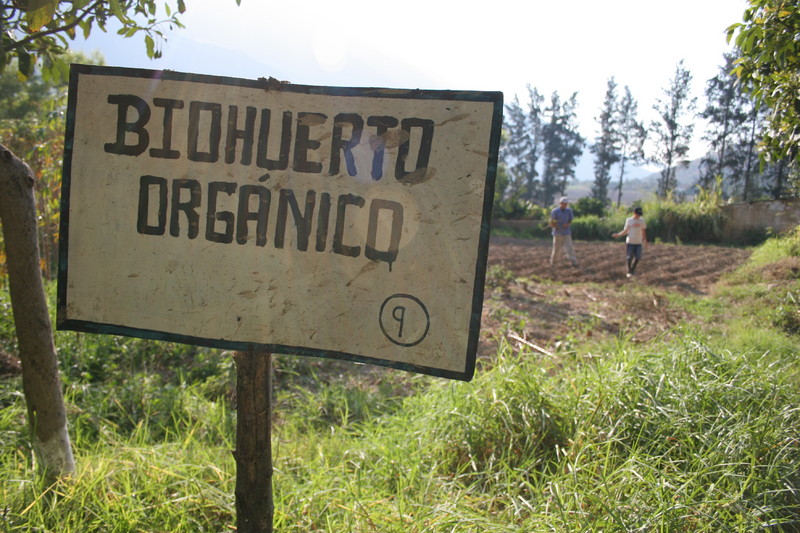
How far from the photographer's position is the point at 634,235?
938cm

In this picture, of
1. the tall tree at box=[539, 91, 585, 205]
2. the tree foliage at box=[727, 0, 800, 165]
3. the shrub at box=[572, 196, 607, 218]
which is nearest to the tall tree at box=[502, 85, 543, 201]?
the tall tree at box=[539, 91, 585, 205]

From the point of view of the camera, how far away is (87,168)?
4.68ft

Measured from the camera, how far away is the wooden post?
1.54m

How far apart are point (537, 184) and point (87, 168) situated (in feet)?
190

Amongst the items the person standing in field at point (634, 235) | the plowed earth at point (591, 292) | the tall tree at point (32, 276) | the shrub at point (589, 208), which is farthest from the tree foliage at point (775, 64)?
the shrub at point (589, 208)

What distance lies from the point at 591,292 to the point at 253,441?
7519 millimetres

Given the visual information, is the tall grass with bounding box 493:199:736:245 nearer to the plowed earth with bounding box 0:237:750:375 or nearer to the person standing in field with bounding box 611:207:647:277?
the plowed earth with bounding box 0:237:750:375

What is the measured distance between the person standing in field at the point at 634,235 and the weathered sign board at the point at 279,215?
28.6ft

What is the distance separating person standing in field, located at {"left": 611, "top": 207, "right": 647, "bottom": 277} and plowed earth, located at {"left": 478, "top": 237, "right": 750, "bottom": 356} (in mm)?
312

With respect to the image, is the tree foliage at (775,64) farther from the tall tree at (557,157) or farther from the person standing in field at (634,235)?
the tall tree at (557,157)

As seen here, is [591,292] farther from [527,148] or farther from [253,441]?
[527,148]

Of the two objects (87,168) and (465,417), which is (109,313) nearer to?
(87,168)

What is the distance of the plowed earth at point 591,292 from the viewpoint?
217 inches

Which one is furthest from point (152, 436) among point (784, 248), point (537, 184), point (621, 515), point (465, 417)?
point (537, 184)
